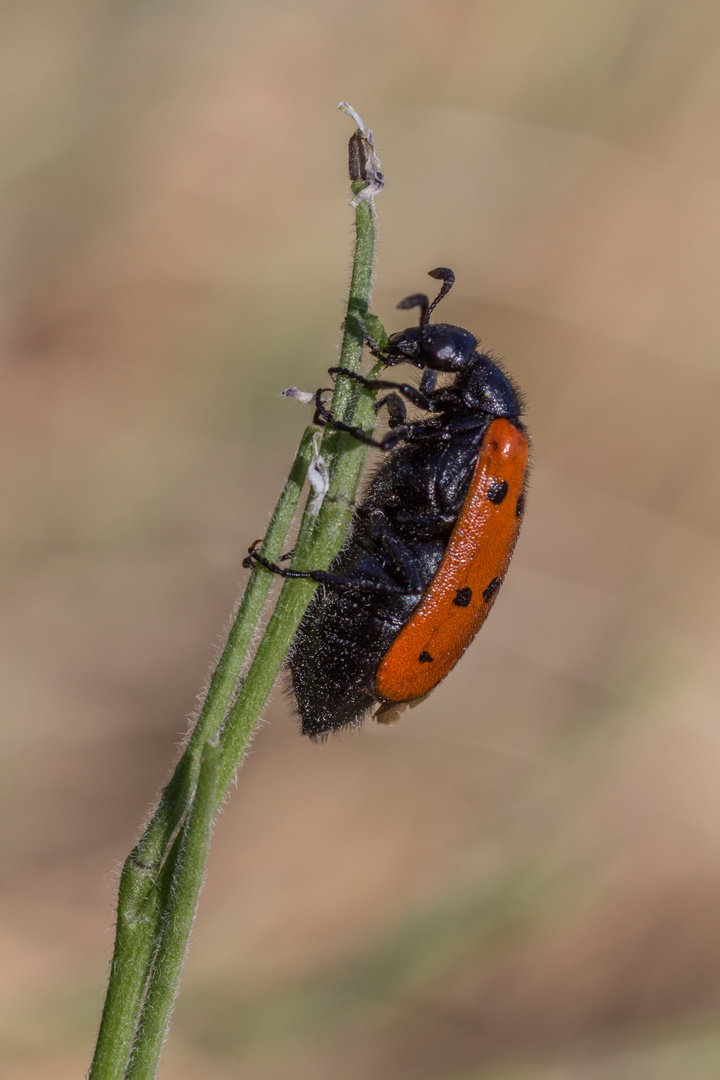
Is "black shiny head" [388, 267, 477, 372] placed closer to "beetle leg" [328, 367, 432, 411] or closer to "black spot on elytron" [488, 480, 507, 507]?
"beetle leg" [328, 367, 432, 411]

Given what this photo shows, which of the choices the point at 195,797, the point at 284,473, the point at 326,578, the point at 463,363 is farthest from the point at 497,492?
the point at 284,473

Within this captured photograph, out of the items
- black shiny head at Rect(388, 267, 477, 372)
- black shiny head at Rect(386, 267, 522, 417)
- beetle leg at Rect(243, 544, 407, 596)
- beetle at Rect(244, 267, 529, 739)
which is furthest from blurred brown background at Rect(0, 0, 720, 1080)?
black shiny head at Rect(388, 267, 477, 372)

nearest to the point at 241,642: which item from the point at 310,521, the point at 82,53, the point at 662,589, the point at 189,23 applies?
the point at 310,521

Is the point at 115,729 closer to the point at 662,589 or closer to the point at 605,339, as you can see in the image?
the point at 662,589

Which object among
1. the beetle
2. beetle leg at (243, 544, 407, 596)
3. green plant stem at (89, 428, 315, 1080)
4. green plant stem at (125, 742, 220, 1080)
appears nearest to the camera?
green plant stem at (125, 742, 220, 1080)

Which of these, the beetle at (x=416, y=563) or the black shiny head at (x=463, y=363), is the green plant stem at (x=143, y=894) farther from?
the black shiny head at (x=463, y=363)

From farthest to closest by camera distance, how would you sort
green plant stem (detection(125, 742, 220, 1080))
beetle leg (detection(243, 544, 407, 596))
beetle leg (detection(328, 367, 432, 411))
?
beetle leg (detection(328, 367, 432, 411)) < beetle leg (detection(243, 544, 407, 596)) < green plant stem (detection(125, 742, 220, 1080))

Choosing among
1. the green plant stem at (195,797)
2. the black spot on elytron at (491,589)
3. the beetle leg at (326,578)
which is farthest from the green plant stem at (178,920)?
the black spot on elytron at (491,589)

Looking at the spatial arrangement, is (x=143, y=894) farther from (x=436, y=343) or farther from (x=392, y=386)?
(x=436, y=343)
